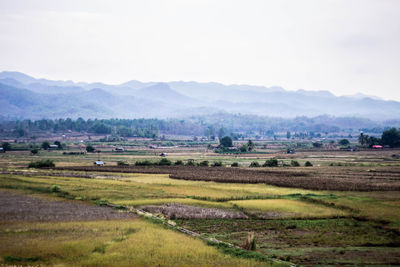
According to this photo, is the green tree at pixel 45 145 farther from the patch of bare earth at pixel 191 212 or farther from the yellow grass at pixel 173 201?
the patch of bare earth at pixel 191 212

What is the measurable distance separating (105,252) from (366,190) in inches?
1274

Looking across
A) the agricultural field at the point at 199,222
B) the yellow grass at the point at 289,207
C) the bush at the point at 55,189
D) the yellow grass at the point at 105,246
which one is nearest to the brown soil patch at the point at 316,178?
the agricultural field at the point at 199,222

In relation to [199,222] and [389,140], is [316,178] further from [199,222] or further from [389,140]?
[389,140]

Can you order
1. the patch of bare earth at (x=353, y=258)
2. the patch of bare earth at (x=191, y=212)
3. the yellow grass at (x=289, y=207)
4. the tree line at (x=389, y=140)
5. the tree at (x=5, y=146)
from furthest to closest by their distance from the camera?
the tree line at (x=389, y=140), the tree at (x=5, y=146), the yellow grass at (x=289, y=207), the patch of bare earth at (x=191, y=212), the patch of bare earth at (x=353, y=258)

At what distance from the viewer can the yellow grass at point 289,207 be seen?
34.6 m

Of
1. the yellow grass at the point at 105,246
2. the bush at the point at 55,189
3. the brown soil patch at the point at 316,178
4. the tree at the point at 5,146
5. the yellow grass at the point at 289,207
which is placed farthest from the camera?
the tree at the point at 5,146

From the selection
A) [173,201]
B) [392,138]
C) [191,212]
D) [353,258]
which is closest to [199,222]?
[191,212]

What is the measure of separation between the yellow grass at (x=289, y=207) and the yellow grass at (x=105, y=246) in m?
10.6

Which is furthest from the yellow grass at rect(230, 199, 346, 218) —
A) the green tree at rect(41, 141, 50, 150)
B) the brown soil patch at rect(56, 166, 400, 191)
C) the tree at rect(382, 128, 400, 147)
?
the tree at rect(382, 128, 400, 147)

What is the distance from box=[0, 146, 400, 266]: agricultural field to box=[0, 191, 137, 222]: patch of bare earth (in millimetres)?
72

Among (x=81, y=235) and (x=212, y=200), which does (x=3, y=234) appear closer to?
(x=81, y=235)

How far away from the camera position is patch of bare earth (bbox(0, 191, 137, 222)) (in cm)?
3106

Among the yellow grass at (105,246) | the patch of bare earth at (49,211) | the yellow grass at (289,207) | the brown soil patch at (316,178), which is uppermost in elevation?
the brown soil patch at (316,178)

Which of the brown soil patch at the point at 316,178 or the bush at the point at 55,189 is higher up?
the brown soil patch at the point at 316,178
